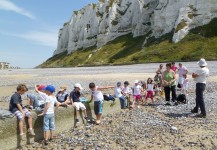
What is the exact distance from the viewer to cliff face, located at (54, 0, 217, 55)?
384 ft

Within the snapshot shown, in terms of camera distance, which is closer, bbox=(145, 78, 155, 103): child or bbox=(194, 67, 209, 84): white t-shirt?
bbox=(194, 67, 209, 84): white t-shirt

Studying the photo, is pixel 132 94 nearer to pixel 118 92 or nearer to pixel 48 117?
pixel 118 92

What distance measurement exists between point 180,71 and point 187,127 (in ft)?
36.1

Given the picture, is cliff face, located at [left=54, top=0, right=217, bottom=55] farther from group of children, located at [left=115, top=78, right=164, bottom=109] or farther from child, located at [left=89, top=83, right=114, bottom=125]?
child, located at [left=89, top=83, right=114, bottom=125]


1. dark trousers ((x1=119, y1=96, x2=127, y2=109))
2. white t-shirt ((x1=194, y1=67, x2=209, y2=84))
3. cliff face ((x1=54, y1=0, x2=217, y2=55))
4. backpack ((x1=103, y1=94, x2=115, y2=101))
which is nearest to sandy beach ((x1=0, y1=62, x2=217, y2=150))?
backpack ((x1=103, y1=94, x2=115, y2=101))

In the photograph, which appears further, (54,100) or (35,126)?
(54,100)

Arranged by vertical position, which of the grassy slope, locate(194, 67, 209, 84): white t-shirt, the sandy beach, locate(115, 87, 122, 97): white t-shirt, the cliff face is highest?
the cliff face

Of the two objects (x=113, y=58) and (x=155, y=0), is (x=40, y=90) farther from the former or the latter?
(x=155, y=0)

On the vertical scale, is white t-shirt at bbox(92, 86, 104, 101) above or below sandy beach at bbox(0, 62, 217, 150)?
above

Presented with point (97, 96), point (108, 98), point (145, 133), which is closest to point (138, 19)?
point (108, 98)

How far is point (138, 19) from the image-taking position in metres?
156

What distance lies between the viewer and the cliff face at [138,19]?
11706 cm

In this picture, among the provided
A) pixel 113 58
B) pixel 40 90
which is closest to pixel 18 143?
pixel 40 90

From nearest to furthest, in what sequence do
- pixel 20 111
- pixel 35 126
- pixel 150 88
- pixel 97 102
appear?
pixel 20 111 → pixel 35 126 → pixel 97 102 → pixel 150 88
